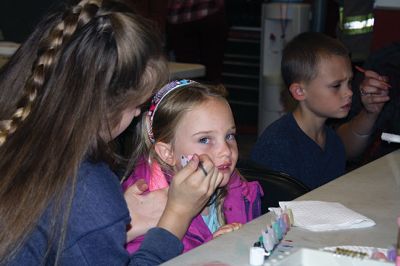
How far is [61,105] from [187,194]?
383mm

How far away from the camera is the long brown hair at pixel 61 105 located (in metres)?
1.34

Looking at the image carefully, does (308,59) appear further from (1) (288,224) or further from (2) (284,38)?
(2) (284,38)

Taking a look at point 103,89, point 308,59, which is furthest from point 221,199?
point 308,59

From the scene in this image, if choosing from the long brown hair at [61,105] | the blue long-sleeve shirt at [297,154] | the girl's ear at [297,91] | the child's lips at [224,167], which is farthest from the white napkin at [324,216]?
the girl's ear at [297,91]

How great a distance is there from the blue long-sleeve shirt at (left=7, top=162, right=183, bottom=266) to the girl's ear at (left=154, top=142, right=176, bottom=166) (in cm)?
54

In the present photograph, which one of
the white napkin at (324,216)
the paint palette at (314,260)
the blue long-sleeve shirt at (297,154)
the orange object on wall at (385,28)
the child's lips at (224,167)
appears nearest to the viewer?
the paint palette at (314,260)

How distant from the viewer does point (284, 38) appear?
17.5 ft

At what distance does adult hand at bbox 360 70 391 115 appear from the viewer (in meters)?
2.66

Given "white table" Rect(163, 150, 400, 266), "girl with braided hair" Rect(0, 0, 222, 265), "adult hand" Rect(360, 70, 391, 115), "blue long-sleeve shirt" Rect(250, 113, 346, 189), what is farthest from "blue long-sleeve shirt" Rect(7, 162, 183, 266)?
"adult hand" Rect(360, 70, 391, 115)

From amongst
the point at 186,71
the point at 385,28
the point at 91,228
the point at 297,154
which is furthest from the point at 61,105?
the point at 385,28

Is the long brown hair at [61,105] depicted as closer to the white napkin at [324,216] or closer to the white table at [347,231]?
the white table at [347,231]

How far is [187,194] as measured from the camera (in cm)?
160

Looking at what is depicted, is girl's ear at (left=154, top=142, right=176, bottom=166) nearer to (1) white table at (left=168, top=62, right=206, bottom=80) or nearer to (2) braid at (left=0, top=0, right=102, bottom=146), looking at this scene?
(2) braid at (left=0, top=0, right=102, bottom=146)

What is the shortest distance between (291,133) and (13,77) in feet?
4.54
